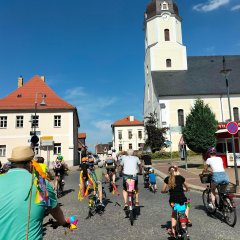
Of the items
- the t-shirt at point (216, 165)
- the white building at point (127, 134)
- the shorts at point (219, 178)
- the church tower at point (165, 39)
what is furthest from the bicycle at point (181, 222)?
the white building at point (127, 134)

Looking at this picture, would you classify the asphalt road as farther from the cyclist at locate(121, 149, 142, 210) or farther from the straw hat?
the straw hat

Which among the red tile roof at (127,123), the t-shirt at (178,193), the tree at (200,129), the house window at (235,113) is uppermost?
the red tile roof at (127,123)

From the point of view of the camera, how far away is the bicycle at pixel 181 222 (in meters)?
6.04

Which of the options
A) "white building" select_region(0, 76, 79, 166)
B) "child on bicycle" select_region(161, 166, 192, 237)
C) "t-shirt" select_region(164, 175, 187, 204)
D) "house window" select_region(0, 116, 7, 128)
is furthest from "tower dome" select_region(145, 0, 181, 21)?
"t-shirt" select_region(164, 175, 187, 204)

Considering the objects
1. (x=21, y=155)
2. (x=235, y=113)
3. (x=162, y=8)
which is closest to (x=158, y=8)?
(x=162, y=8)

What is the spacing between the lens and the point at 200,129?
2569 centimetres

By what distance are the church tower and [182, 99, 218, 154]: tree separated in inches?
1320

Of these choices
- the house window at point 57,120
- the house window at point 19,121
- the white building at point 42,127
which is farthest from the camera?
the house window at point 57,120

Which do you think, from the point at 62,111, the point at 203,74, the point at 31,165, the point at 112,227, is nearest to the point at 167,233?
the point at 112,227

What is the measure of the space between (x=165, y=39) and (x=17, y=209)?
59594 mm

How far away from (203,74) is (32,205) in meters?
59.3

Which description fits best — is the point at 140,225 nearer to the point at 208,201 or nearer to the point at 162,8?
the point at 208,201

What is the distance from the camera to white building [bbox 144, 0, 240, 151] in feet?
176

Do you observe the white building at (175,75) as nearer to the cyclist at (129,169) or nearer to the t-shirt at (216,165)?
the cyclist at (129,169)
